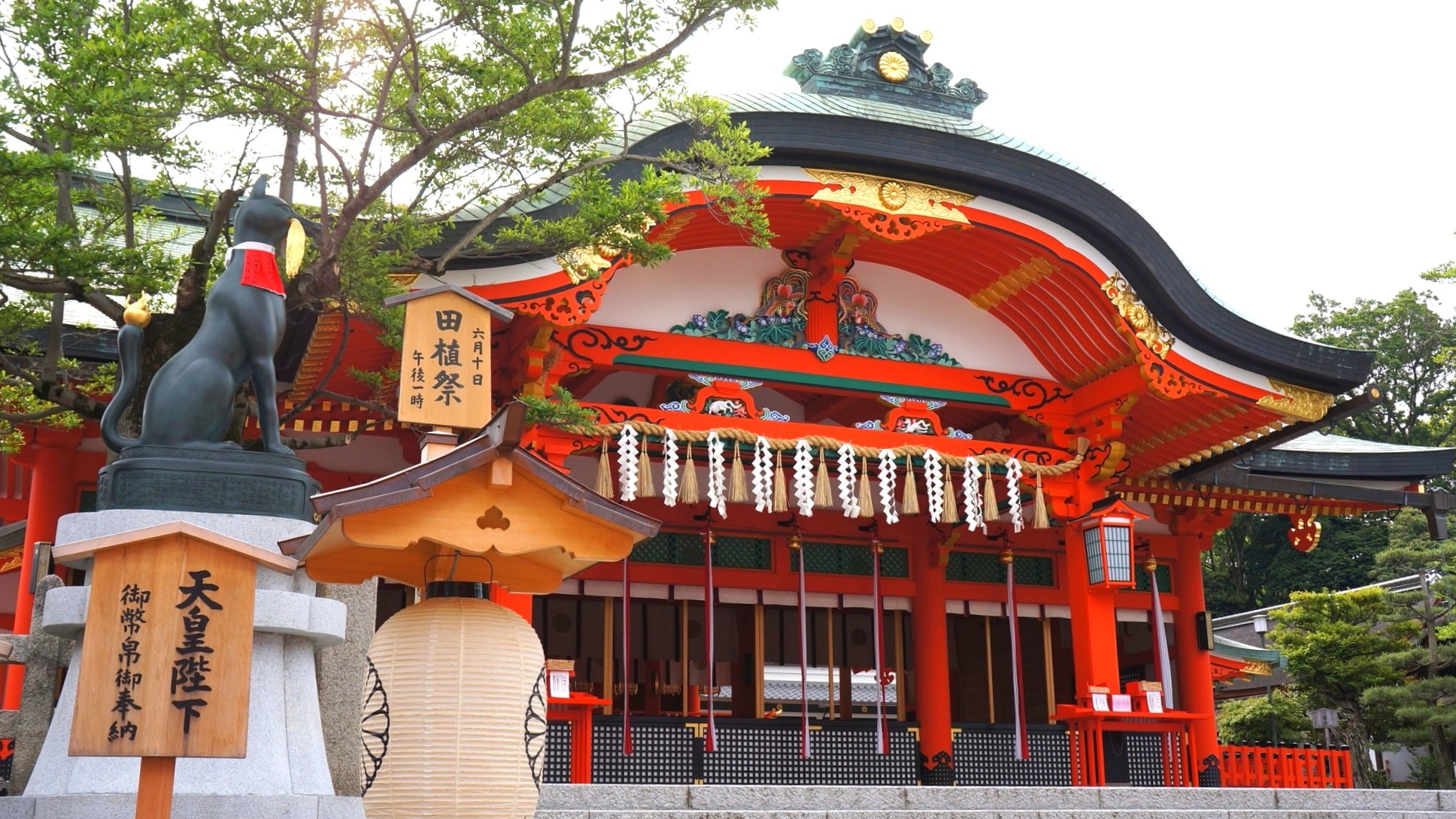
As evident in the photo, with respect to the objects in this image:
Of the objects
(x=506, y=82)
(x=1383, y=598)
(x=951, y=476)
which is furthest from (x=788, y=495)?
(x=1383, y=598)

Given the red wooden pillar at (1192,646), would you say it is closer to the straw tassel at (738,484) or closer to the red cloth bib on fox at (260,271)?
the straw tassel at (738,484)

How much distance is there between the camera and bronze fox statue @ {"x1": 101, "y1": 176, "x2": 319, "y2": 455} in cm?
685

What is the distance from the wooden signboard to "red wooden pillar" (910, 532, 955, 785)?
9.53m

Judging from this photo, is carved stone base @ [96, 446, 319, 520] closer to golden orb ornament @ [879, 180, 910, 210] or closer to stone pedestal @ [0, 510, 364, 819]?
stone pedestal @ [0, 510, 364, 819]

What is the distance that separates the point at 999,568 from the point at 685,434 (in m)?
4.96

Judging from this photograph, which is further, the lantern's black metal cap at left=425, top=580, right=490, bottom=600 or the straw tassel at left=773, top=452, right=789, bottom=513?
the straw tassel at left=773, top=452, right=789, bottom=513

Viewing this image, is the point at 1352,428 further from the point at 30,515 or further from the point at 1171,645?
the point at 30,515

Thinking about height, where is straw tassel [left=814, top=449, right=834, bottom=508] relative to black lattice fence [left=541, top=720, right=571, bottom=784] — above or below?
above

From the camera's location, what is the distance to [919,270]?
1277 cm

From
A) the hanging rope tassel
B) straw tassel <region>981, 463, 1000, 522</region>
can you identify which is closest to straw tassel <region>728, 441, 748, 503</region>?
the hanging rope tassel

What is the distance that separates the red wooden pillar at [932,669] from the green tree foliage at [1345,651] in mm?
7256

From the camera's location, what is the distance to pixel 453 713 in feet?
16.2

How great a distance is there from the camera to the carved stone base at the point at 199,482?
6.64 m

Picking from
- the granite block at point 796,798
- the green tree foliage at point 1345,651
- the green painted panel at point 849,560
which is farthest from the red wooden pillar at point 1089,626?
the green tree foliage at point 1345,651
